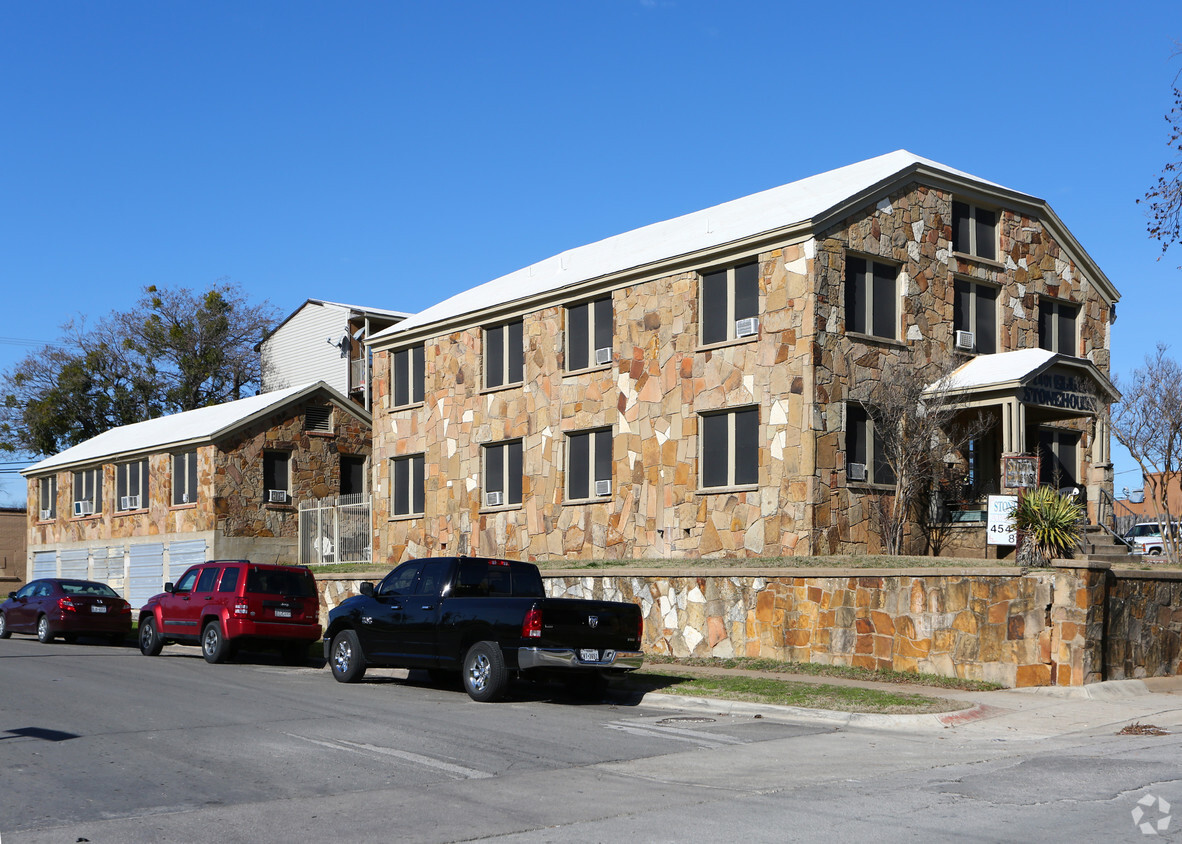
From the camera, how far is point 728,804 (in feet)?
29.5

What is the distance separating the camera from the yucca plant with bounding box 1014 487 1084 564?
17.7 metres

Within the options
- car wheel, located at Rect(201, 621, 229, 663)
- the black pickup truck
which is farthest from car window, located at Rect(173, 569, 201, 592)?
the black pickup truck

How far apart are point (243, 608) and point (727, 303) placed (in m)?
11.3

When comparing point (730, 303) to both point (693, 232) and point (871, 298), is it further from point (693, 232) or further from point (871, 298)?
point (693, 232)

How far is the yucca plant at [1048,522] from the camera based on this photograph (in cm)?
1766

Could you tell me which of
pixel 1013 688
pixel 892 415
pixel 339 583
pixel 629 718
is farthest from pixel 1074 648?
pixel 339 583

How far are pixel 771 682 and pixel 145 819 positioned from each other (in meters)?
9.75

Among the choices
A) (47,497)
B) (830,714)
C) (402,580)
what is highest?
(47,497)

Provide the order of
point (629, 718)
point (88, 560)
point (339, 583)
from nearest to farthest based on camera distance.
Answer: point (629, 718), point (339, 583), point (88, 560)

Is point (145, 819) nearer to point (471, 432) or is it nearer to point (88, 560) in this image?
point (471, 432)

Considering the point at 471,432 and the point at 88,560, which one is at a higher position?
the point at 471,432

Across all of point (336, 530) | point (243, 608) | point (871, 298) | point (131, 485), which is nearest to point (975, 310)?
point (871, 298)

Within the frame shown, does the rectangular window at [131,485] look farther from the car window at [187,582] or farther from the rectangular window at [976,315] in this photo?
the rectangular window at [976,315]

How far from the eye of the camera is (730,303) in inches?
973
